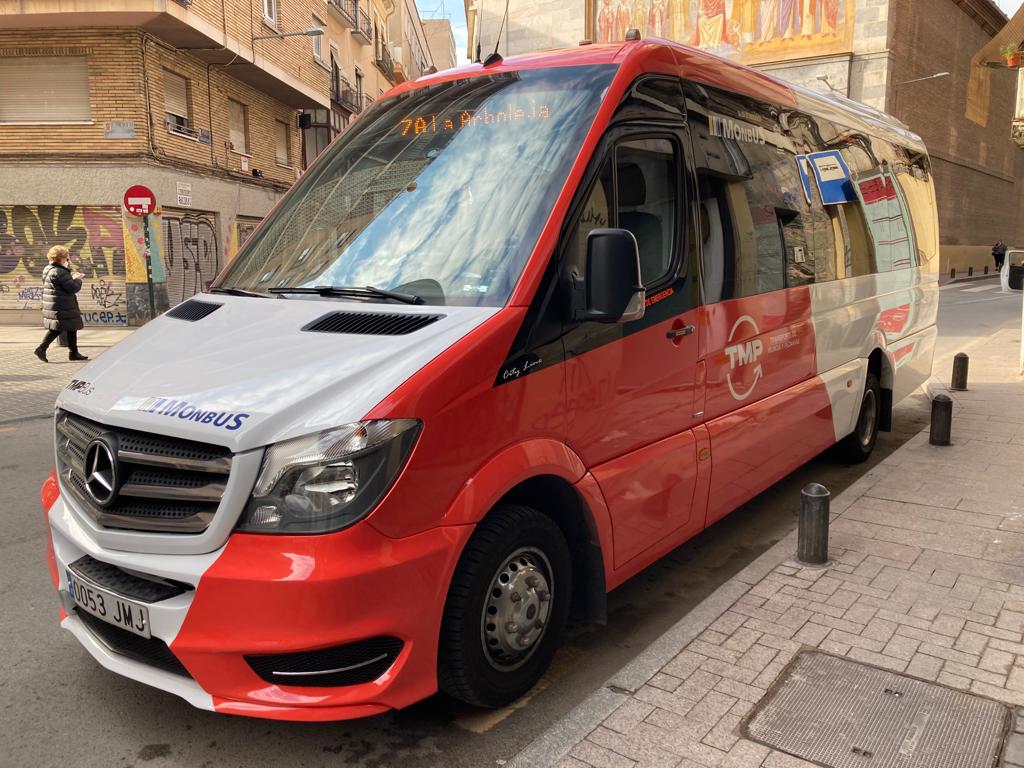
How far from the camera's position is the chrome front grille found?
98.3 inches

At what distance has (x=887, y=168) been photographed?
22.7ft

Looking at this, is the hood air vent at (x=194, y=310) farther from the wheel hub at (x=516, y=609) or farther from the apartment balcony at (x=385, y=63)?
the apartment balcony at (x=385, y=63)

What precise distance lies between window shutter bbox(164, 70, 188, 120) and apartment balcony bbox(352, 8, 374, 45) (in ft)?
44.5

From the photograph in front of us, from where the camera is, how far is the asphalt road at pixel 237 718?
2820mm

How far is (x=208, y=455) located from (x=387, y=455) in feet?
1.77

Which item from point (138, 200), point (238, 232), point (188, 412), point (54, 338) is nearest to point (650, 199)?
point (188, 412)

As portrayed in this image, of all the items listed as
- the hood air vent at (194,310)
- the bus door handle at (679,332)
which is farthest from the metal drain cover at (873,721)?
the hood air vent at (194,310)

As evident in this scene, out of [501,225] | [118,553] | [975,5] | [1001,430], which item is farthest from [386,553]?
[975,5]

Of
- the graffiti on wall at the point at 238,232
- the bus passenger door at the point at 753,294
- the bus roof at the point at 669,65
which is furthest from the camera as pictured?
the graffiti on wall at the point at 238,232

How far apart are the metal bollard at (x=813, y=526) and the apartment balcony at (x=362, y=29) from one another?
3127 centimetres

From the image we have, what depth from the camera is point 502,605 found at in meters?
2.94

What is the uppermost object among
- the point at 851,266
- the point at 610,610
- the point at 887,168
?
the point at 887,168

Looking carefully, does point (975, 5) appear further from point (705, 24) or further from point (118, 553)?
point (118, 553)

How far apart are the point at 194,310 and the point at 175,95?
18.0 m
